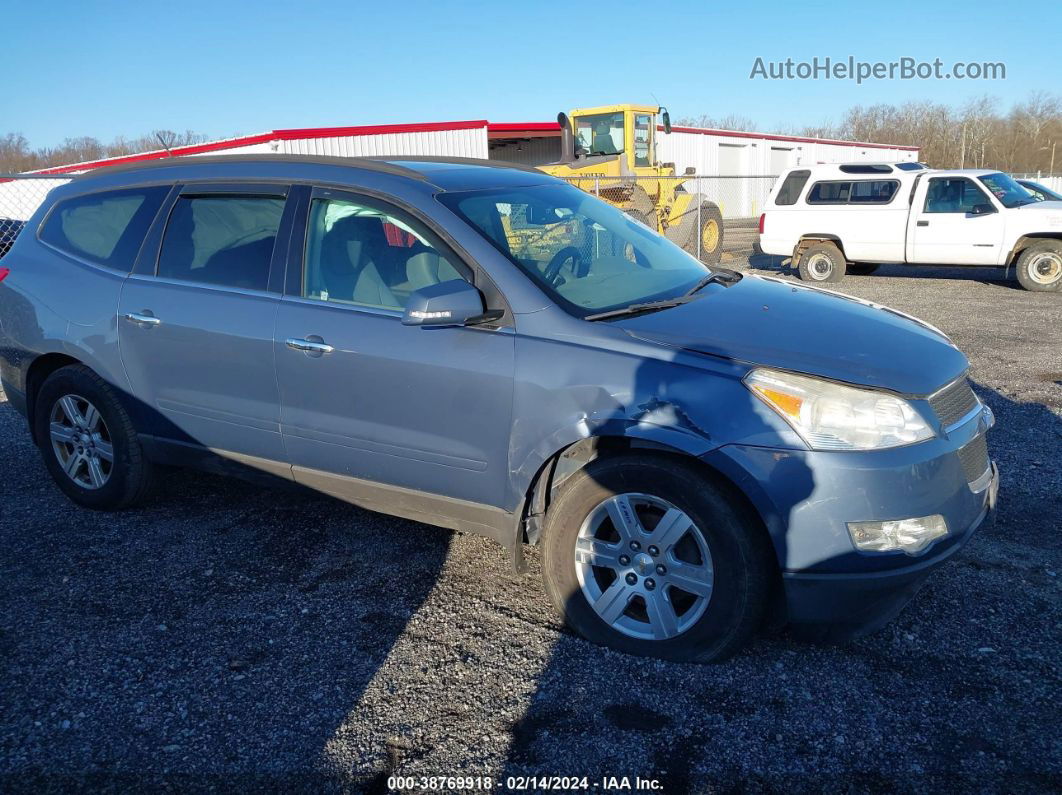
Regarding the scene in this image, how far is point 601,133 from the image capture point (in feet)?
61.0

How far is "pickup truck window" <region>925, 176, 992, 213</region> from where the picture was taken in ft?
42.2

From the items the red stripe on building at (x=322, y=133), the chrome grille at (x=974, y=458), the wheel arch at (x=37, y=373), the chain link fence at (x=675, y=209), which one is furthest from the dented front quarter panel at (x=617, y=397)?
the red stripe on building at (x=322, y=133)

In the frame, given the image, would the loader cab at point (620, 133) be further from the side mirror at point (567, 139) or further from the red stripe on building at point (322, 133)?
the red stripe on building at point (322, 133)

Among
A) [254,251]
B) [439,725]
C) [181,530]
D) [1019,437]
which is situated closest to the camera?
[439,725]

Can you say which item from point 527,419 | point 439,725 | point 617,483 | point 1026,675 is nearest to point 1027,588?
point 1026,675

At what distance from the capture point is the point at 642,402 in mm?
2967

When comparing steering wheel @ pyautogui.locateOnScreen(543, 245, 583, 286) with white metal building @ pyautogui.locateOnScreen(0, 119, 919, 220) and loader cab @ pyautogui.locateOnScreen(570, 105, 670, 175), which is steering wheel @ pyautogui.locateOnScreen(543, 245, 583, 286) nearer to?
white metal building @ pyautogui.locateOnScreen(0, 119, 919, 220)

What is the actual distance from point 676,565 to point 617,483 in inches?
14.4

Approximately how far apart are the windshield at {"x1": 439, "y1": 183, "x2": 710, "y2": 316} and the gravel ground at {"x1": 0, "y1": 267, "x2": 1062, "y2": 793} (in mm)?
1389

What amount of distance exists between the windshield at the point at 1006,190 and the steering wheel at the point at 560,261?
1148 centimetres

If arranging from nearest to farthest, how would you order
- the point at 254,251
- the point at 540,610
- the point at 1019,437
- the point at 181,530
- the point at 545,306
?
the point at 545,306 < the point at 540,610 < the point at 254,251 < the point at 181,530 < the point at 1019,437

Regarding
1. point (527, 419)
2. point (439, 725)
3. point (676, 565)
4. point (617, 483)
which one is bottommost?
point (439, 725)

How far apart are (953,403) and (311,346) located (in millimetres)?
2597

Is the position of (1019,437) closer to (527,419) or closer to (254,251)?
(527,419)
